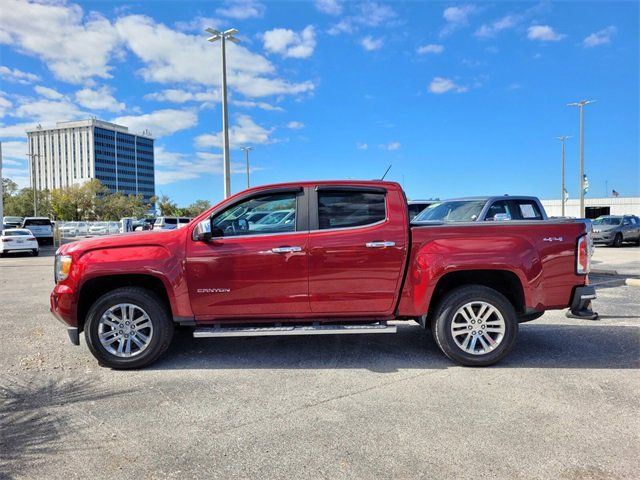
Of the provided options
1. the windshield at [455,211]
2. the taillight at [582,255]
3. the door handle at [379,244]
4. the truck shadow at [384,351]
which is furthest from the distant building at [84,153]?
the taillight at [582,255]

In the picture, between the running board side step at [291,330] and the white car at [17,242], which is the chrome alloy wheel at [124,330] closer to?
the running board side step at [291,330]

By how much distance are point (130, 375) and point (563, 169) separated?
4497cm

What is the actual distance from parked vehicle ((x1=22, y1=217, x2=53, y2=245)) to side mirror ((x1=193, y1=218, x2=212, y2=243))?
2907cm

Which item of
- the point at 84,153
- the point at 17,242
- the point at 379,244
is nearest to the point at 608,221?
the point at 379,244

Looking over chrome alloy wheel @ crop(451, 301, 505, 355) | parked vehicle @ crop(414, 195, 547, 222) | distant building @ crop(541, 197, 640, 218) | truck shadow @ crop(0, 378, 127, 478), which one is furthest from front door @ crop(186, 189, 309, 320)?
distant building @ crop(541, 197, 640, 218)

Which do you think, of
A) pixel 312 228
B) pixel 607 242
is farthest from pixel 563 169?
pixel 312 228

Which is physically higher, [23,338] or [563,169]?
[563,169]

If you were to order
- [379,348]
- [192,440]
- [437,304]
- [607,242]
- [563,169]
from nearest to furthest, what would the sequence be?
[192,440]
[437,304]
[379,348]
[607,242]
[563,169]

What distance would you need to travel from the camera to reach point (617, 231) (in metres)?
21.6

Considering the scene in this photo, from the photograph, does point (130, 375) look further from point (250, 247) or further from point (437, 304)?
point (437, 304)

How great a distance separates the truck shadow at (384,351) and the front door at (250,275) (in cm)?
60

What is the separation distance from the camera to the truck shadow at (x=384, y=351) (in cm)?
475

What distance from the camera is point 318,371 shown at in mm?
4539

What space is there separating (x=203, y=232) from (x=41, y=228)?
1162 inches
